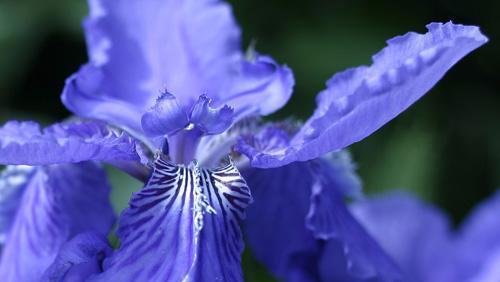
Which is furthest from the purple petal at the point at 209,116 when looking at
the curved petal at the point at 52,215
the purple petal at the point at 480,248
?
the purple petal at the point at 480,248

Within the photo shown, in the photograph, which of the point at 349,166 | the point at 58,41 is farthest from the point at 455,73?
the point at 349,166

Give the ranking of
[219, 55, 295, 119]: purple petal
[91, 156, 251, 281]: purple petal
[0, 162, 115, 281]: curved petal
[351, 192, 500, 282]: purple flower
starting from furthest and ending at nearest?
[351, 192, 500, 282]: purple flower → [219, 55, 295, 119]: purple petal → [0, 162, 115, 281]: curved petal → [91, 156, 251, 281]: purple petal

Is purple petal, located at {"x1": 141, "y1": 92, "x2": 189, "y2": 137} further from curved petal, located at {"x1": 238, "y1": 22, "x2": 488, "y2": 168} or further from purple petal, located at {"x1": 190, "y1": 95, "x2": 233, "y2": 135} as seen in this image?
curved petal, located at {"x1": 238, "y1": 22, "x2": 488, "y2": 168}

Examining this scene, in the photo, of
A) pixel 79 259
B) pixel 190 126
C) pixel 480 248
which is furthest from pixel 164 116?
pixel 480 248

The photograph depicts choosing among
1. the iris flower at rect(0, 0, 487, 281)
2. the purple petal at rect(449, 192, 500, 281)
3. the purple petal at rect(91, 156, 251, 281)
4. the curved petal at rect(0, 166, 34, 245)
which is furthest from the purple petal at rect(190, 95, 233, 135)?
the purple petal at rect(449, 192, 500, 281)

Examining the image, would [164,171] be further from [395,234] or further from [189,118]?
[395,234]

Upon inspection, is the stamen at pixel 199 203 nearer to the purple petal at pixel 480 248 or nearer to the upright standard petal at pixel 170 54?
the upright standard petal at pixel 170 54
